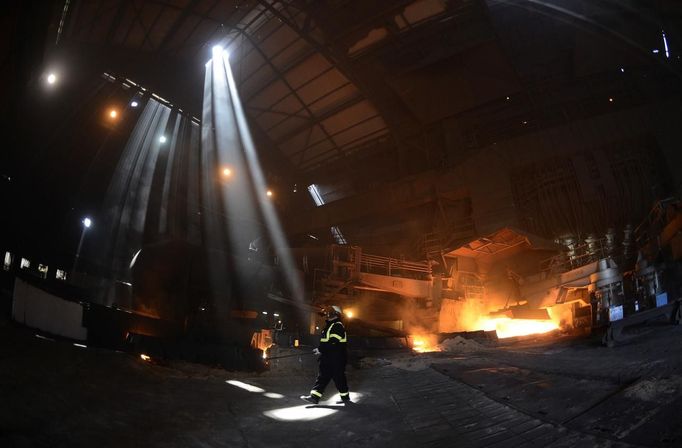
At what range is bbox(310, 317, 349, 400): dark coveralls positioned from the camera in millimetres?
4922

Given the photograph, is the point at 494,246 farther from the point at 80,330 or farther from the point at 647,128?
the point at 80,330

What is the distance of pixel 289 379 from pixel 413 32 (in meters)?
13.5

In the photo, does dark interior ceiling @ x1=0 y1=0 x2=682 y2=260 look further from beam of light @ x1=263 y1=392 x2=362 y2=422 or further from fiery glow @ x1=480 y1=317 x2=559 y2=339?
beam of light @ x1=263 y1=392 x2=362 y2=422

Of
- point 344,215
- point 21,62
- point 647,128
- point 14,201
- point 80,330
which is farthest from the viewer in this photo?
point 344,215

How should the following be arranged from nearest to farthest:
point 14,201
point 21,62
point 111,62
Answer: point 21,62
point 14,201
point 111,62

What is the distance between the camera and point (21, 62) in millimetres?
5781

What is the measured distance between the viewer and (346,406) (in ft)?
15.6

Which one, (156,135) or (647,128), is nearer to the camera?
(647,128)

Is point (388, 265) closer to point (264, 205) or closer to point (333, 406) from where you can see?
point (264, 205)

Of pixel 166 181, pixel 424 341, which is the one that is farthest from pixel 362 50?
pixel 424 341

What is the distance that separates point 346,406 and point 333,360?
1.87ft

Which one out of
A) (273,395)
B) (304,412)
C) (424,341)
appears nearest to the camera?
(304,412)

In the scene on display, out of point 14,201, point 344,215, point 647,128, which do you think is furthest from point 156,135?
point 647,128

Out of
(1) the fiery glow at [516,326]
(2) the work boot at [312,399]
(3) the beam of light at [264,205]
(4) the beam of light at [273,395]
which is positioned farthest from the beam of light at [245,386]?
(1) the fiery glow at [516,326]
